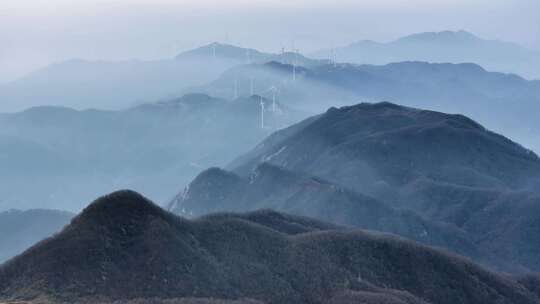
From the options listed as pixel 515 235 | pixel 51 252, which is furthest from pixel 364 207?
pixel 51 252

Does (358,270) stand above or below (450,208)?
above

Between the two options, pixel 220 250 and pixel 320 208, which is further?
pixel 320 208

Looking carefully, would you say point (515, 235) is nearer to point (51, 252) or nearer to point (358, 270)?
point (358, 270)

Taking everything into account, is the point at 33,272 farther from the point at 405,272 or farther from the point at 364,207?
the point at 364,207

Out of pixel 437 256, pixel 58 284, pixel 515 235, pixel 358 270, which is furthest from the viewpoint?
pixel 515 235

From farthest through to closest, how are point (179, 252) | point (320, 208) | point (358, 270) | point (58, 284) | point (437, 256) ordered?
point (320, 208) < point (437, 256) < point (358, 270) < point (179, 252) < point (58, 284)

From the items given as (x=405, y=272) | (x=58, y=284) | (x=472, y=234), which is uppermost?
(x=58, y=284)
